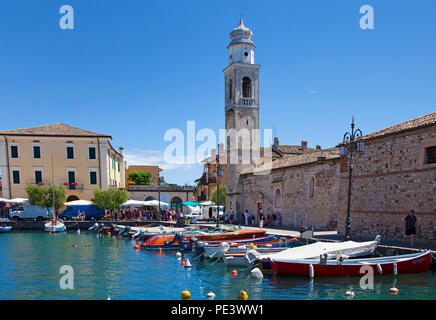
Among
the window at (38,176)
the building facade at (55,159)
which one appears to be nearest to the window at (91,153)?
the building facade at (55,159)

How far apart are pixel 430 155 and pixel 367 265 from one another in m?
5.65

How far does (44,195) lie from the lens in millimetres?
33875

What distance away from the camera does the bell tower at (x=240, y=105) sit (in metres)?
33.5


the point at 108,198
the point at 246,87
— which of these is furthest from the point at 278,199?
the point at 108,198

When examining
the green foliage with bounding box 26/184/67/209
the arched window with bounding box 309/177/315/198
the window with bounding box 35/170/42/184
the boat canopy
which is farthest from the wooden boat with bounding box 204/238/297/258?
the window with bounding box 35/170/42/184

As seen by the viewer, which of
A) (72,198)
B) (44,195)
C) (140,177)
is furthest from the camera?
(140,177)

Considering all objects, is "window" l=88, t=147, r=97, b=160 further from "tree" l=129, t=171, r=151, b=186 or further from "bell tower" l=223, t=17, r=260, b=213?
"tree" l=129, t=171, r=151, b=186

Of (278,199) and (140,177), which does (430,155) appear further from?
(140,177)

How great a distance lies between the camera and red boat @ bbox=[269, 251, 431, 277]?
12531 millimetres

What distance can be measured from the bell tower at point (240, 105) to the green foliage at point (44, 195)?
52.9 feet

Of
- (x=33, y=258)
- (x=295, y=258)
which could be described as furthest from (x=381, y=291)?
(x=33, y=258)

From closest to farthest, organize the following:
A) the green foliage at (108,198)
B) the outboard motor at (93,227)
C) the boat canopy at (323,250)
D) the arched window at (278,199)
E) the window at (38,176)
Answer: the boat canopy at (323,250) < the arched window at (278,199) < the outboard motor at (93,227) < the green foliage at (108,198) < the window at (38,176)

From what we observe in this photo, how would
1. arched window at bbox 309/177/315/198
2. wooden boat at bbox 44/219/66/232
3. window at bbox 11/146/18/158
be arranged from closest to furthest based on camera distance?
arched window at bbox 309/177/315/198 → wooden boat at bbox 44/219/66/232 → window at bbox 11/146/18/158

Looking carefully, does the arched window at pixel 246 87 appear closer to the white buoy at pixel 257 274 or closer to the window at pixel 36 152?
the window at pixel 36 152
